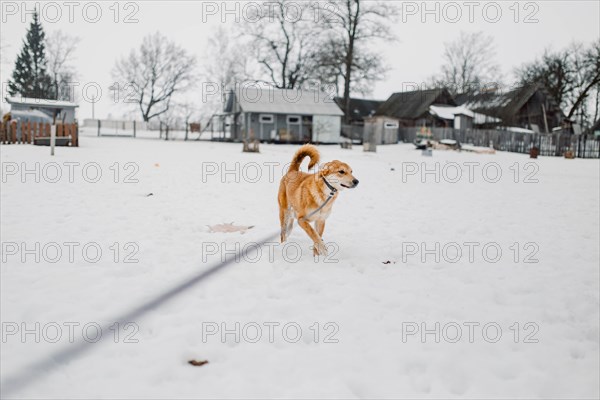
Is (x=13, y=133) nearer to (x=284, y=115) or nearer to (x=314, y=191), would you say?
(x=314, y=191)

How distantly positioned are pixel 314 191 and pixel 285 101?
33136 millimetres

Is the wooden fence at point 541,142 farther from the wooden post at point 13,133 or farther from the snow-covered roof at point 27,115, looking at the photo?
the snow-covered roof at point 27,115

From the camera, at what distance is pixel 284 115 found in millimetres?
36375

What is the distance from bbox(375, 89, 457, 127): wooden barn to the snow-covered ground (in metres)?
37.8

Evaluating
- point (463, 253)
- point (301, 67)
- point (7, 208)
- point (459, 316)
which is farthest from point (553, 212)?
point (301, 67)

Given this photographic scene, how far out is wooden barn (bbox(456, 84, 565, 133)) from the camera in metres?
38.1

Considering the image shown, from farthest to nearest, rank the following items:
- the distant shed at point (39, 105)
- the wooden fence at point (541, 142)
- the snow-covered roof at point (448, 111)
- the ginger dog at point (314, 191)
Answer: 1. the snow-covered roof at point (448, 111)
2. the distant shed at point (39, 105)
3. the wooden fence at point (541, 142)
4. the ginger dog at point (314, 191)

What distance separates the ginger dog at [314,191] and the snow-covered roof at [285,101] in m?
30.2

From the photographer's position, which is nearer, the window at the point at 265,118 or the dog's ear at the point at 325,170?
the dog's ear at the point at 325,170

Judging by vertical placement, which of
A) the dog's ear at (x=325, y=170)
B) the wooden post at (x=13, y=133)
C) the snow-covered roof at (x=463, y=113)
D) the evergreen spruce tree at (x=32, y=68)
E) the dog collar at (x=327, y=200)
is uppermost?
the evergreen spruce tree at (x=32, y=68)

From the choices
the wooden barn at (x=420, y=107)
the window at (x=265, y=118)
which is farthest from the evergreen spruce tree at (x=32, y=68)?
the wooden barn at (x=420, y=107)

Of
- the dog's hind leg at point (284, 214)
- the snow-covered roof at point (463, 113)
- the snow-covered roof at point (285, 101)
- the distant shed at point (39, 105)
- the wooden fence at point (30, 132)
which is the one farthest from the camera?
the snow-covered roof at point (463, 113)

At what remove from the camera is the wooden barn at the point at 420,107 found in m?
43.8

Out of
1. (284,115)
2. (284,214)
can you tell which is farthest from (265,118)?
(284,214)
